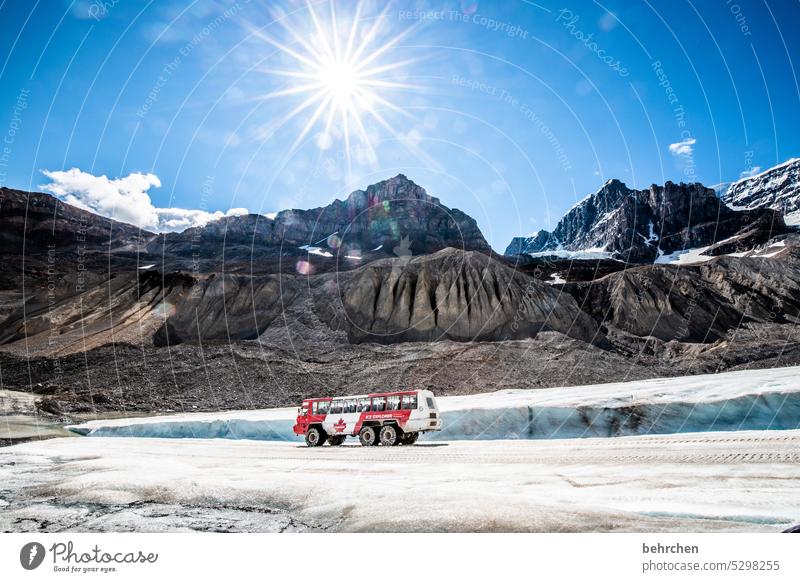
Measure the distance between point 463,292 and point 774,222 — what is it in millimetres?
136392

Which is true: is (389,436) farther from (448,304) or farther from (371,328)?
(448,304)

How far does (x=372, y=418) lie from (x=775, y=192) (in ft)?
751

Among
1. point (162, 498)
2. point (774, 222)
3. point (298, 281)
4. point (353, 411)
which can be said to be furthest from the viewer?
point (774, 222)

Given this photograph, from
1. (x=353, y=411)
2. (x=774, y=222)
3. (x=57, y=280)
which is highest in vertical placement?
(x=774, y=222)

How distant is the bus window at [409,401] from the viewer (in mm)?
20312

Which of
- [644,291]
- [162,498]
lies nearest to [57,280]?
[162,498]

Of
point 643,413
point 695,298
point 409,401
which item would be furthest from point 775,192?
point 409,401

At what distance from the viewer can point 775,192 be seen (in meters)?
185

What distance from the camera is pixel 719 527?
508cm

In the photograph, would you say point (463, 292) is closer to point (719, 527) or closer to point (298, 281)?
point (298, 281)
